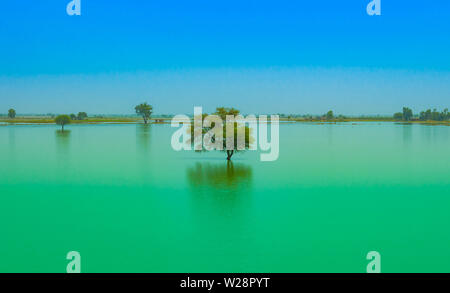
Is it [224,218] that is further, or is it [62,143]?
[62,143]

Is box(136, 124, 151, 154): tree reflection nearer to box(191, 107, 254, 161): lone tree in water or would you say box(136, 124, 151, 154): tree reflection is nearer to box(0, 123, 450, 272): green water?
box(191, 107, 254, 161): lone tree in water

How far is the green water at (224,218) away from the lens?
13.3 m

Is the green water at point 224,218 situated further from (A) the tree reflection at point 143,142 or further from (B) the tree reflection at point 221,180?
(A) the tree reflection at point 143,142

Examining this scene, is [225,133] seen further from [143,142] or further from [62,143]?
[62,143]

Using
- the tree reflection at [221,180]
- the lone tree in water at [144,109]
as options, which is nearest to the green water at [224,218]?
the tree reflection at [221,180]

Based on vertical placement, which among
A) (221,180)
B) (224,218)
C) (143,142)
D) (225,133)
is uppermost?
(225,133)

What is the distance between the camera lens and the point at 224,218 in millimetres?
17938

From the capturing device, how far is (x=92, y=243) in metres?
15.0

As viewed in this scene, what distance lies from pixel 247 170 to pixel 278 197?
35.1 feet

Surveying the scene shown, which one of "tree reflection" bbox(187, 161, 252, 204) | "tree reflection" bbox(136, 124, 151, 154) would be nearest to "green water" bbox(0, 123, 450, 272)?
"tree reflection" bbox(187, 161, 252, 204)

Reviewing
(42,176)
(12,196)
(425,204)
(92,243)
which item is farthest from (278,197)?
(42,176)

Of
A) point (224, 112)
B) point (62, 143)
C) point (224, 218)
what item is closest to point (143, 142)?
point (62, 143)

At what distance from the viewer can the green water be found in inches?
523
